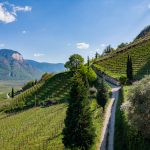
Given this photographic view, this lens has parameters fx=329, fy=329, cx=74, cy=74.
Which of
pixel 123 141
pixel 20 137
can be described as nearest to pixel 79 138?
pixel 123 141

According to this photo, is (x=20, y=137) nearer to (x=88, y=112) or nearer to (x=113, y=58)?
(x=88, y=112)

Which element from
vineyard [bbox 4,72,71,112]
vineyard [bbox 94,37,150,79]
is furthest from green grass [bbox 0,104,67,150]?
vineyard [bbox 94,37,150,79]

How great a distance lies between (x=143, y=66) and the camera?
503ft

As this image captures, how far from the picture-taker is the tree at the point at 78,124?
5259 cm

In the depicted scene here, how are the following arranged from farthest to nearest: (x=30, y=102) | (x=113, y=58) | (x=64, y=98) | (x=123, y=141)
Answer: (x=113, y=58), (x=30, y=102), (x=64, y=98), (x=123, y=141)

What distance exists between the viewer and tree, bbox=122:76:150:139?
141 ft

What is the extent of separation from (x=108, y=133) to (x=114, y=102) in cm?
3270

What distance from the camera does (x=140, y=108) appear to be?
4384 centimetres

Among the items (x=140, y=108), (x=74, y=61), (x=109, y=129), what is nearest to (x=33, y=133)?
(x=109, y=129)

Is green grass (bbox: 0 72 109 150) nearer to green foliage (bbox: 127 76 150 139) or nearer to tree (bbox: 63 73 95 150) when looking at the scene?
tree (bbox: 63 73 95 150)

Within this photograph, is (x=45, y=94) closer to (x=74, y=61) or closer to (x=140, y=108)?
(x=74, y=61)

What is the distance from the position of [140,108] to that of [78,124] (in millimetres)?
12322

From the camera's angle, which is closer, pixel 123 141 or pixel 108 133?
pixel 123 141

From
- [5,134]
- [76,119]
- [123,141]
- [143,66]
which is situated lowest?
[5,134]
